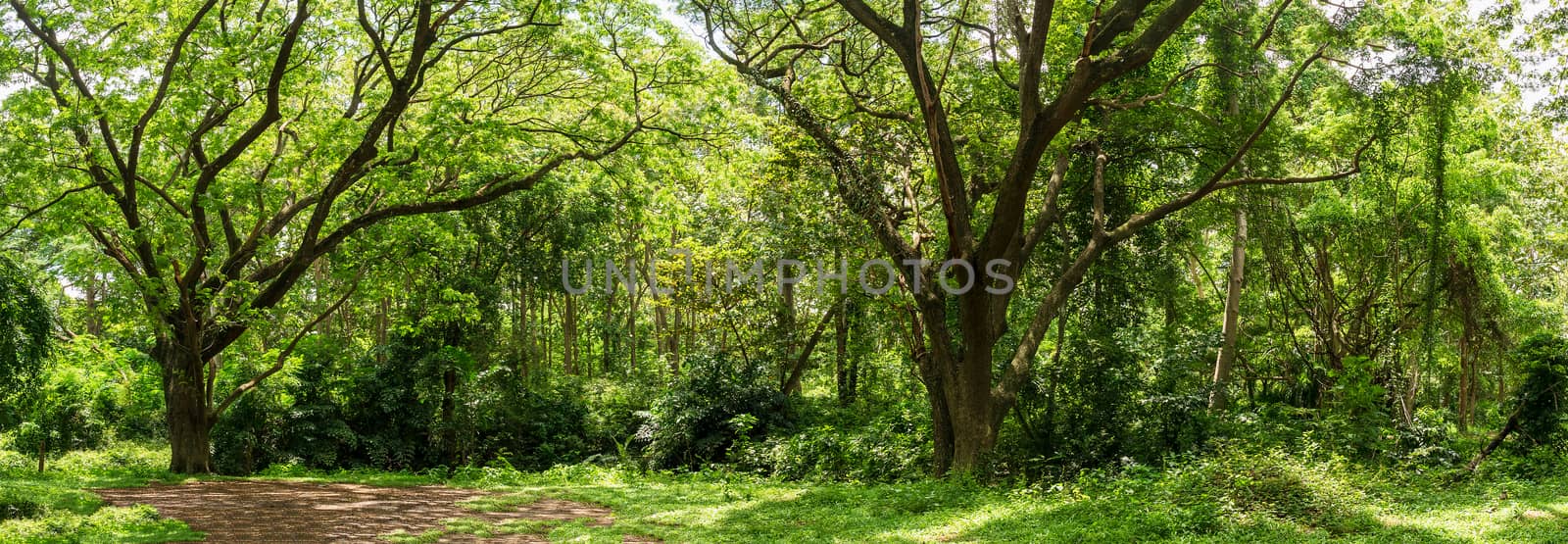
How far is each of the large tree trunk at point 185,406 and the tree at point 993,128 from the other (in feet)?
26.4

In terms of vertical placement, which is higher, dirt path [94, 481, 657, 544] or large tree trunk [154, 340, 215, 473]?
large tree trunk [154, 340, 215, 473]

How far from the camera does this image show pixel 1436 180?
14.0 metres

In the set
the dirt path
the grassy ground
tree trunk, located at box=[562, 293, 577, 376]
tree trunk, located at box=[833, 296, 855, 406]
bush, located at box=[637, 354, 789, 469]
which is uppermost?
tree trunk, located at box=[562, 293, 577, 376]

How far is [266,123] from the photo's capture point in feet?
36.4

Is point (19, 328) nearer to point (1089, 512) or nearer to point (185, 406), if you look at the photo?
point (185, 406)

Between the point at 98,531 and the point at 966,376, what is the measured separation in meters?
7.92

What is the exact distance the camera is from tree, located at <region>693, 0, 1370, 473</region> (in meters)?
9.82

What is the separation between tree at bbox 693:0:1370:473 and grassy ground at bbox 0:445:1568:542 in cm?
207

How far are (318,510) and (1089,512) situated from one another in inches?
271

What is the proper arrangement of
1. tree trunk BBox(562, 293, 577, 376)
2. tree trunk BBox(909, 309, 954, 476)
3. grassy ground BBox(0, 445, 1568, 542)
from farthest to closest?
tree trunk BBox(562, 293, 577, 376) → tree trunk BBox(909, 309, 954, 476) → grassy ground BBox(0, 445, 1568, 542)

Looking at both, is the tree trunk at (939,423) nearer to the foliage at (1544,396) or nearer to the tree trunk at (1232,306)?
the tree trunk at (1232,306)

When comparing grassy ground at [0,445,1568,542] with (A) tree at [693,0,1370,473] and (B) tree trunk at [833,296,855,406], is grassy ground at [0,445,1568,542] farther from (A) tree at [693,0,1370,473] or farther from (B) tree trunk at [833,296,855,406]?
(B) tree trunk at [833,296,855,406]

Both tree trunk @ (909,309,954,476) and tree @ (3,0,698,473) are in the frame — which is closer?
tree @ (3,0,698,473)

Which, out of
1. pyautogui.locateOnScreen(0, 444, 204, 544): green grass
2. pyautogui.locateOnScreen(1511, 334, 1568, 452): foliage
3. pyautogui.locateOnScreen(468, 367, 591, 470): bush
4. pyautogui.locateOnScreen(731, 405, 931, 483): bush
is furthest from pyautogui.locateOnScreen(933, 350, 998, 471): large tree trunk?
pyautogui.locateOnScreen(468, 367, 591, 470): bush
